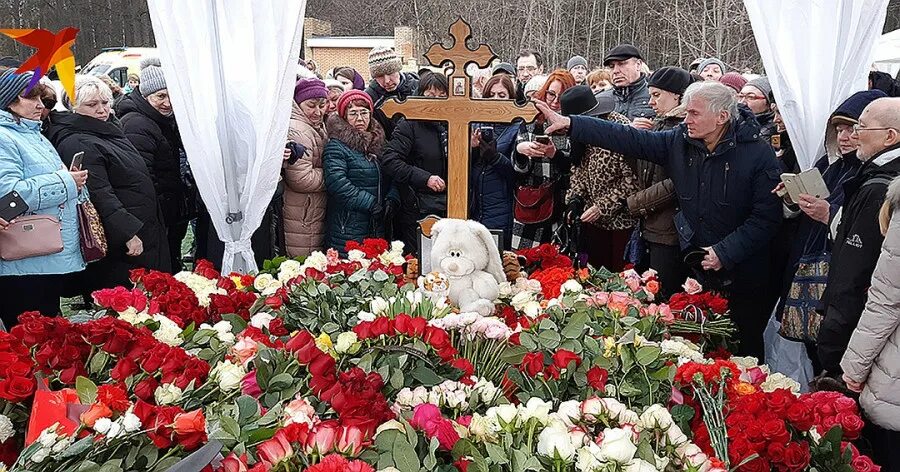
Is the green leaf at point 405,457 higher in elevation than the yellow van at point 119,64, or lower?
lower

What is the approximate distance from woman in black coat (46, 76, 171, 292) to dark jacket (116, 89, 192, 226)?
244 mm

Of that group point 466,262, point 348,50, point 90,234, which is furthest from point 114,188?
point 348,50

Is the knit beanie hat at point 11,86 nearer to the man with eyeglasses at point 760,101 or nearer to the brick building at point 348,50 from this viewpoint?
the man with eyeglasses at point 760,101

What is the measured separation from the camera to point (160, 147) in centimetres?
449

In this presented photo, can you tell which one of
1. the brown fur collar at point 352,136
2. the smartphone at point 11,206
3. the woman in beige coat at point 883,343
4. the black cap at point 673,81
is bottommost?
the woman in beige coat at point 883,343

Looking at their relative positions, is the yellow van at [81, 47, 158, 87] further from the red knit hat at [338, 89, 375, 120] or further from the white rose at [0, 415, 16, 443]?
the white rose at [0, 415, 16, 443]

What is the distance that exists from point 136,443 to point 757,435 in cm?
130

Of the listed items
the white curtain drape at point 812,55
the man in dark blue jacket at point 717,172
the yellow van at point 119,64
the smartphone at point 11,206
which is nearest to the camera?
the smartphone at point 11,206

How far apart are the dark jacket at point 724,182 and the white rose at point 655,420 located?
2096 mm

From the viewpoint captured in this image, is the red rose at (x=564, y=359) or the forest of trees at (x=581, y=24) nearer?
the red rose at (x=564, y=359)

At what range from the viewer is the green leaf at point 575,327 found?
7.63 feet

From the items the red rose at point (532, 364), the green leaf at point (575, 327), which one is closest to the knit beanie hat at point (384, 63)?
the green leaf at point (575, 327)

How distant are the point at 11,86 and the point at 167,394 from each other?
7.56 feet

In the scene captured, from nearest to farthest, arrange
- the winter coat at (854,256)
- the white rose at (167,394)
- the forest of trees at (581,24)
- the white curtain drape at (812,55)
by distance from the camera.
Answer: the white rose at (167,394), the winter coat at (854,256), the white curtain drape at (812,55), the forest of trees at (581,24)
